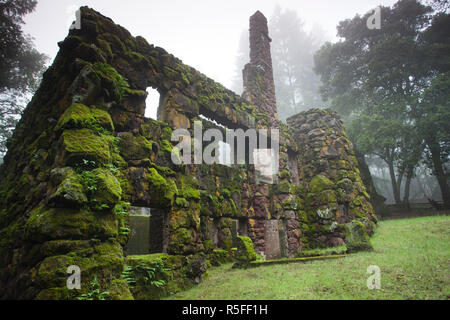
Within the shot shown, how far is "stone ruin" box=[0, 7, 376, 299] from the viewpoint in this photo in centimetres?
263

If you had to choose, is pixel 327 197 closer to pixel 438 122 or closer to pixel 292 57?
pixel 438 122

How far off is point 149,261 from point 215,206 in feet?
7.60

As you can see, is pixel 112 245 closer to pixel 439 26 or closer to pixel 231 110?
pixel 231 110

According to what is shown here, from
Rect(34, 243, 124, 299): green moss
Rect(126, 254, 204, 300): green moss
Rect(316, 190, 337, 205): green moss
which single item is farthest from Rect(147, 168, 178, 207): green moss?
Rect(316, 190, 337, 205): green moss

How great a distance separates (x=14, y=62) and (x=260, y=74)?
15380 mm

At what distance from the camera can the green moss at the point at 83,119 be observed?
3.23 meters

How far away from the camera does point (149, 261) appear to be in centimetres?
382

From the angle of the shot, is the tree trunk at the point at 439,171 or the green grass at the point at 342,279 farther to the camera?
the tree trunk at the point at 439,171

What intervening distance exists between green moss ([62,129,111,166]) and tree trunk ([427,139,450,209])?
1763cm

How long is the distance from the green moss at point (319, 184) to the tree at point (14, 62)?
15.8m

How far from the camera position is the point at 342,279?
3826 millimetres

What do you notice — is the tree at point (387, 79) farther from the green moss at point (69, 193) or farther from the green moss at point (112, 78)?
the green moss at point (69, 193)

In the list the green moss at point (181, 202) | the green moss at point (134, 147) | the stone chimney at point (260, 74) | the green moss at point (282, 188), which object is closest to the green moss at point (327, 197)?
the green moss at point (282, 188)
